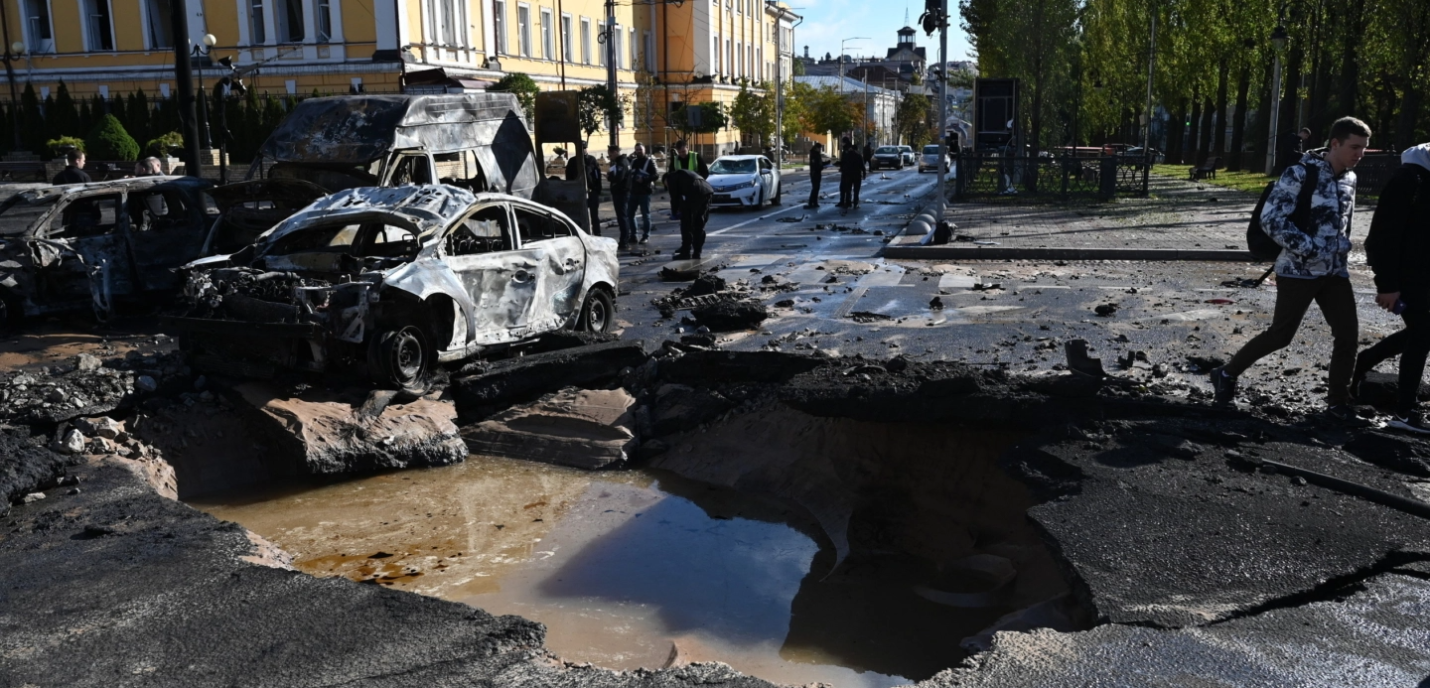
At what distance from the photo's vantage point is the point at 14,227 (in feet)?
38.3

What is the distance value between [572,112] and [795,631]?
17.0 metres

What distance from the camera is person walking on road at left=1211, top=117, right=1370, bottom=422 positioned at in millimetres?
6551

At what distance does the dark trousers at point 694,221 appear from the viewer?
17.4 m

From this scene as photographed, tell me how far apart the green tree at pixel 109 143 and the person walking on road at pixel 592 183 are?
13955 millimetres

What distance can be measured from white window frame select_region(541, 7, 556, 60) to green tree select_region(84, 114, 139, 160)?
23755mm

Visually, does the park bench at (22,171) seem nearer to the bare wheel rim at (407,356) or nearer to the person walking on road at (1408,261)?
the bare wheel rim at (407,356)

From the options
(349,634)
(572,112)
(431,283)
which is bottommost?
(349,634)

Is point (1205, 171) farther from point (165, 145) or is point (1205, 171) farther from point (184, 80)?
point (184, 80)

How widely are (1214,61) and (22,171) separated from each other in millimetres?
43061

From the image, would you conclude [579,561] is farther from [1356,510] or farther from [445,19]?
[445,19]

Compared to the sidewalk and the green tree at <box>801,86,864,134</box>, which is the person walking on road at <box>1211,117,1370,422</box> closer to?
the sidewalk

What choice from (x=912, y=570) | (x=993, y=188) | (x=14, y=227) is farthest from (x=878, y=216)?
(x=912, y=570)

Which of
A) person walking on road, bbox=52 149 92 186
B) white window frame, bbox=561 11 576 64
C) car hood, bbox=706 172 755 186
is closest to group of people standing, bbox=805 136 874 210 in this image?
car hood, bbox=706 172 755 186

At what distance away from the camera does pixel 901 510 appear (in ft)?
22.0
